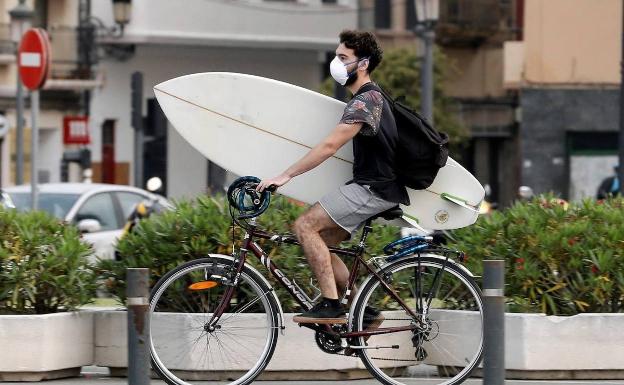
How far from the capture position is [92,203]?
65.9 feet

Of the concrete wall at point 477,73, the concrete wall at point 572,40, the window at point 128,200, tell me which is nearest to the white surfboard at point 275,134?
the window at point 128,200

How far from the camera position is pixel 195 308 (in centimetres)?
967

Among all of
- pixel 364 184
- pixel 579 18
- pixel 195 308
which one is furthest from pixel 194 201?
pixel 579 18

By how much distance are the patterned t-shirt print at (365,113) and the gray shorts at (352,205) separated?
0.32 m

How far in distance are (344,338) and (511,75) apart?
34.6m

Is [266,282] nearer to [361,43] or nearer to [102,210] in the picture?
[361,43]

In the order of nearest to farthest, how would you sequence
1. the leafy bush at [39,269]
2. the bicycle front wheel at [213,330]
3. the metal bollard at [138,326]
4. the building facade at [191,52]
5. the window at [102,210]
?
the metal bollard at [138,326]
the bicycle front wheel at [213,330]
the leafy bush at [39,269]
the window at [102,210]
the building facade at [191,52]

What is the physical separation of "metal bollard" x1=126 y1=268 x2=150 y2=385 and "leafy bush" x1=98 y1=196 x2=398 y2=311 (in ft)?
6.12

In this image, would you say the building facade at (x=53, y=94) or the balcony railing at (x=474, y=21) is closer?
the building facade at (x=53, y=94)

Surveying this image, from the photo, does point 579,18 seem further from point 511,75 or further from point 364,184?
point 364,184

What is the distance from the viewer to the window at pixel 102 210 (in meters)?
19.9

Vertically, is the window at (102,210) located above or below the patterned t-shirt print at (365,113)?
below

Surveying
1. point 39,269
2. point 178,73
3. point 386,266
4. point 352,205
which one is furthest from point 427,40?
point 178,73

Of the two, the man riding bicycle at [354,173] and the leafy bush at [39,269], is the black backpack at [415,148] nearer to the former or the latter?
the man riding bicycle at [354,173]
